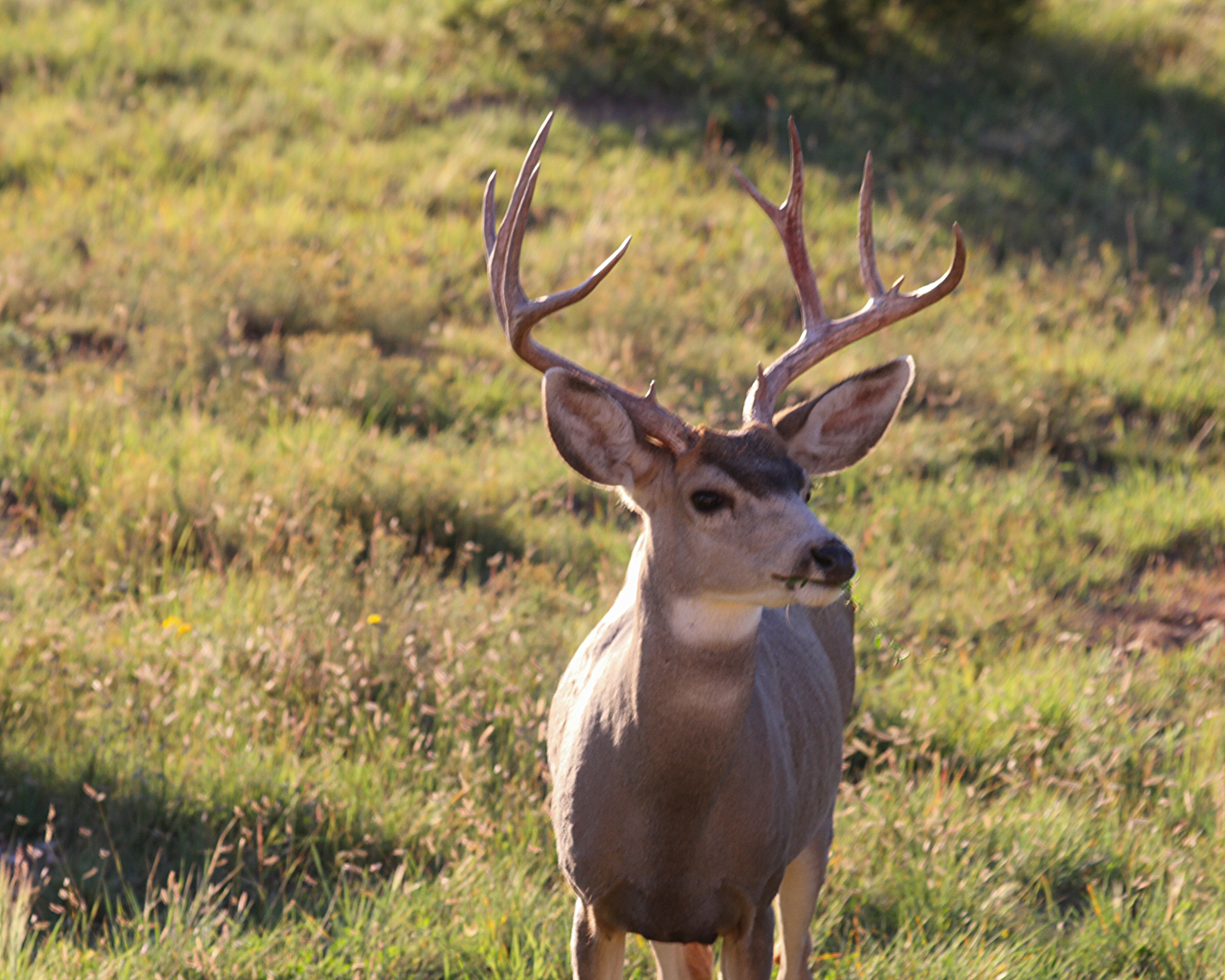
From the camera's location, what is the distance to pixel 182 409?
285 inches

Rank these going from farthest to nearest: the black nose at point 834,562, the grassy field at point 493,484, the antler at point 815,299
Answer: the grassy field at point 493,484 → the antler at point 815,299 → the black nose at point 834,562

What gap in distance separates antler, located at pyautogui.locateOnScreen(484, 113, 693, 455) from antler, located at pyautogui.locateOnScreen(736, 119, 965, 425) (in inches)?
11.0

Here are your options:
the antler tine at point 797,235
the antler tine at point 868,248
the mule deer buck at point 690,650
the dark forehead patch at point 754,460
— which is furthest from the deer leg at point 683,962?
the antler tine at point 868,248

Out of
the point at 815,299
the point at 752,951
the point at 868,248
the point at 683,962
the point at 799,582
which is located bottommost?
the point at 683,962

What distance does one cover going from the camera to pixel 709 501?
3.04 metres

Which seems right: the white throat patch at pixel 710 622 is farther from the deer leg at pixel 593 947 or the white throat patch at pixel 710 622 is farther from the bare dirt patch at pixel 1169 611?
the bare dirt patch at pixel 1169 611

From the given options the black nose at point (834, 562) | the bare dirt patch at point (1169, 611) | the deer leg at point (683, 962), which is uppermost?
the black nose at point (834, 562)

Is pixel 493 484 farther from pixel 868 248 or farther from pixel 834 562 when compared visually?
pixel 834 562

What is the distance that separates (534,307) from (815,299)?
98 centimetres

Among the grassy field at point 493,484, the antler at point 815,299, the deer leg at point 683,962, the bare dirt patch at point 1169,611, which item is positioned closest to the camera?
the antler at point 815,299

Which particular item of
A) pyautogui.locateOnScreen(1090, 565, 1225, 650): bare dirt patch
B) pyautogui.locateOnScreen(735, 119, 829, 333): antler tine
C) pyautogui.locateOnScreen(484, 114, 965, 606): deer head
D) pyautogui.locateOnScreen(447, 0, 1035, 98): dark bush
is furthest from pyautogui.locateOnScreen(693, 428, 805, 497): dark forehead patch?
pyautogui.locateOnScreen(447, 0, 1035, 98): dark bush

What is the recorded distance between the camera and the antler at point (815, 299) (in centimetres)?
345

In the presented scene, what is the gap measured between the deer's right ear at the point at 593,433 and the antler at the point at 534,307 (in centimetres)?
3

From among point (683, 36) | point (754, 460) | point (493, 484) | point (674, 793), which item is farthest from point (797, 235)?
point (683, 36)
